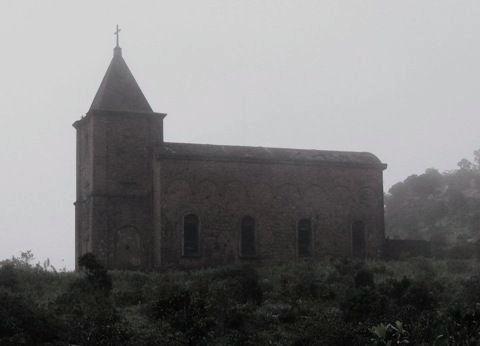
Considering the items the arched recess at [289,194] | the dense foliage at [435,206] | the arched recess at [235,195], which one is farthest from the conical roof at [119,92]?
the dense foliage at [435,206]

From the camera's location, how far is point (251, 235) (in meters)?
43.3

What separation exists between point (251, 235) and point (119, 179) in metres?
6.57

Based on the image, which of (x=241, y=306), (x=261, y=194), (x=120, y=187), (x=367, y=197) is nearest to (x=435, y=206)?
(x=367, y=197)

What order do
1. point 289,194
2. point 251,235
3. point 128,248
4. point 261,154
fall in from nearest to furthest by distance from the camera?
1. point 128,248
2. point 251,235
3. point 261,154
4. point 289,194

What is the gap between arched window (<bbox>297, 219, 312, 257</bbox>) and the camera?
4409cm

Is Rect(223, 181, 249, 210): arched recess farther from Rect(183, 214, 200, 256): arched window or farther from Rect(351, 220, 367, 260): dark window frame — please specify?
Rect(351, 220, 367, 260): dark window frame

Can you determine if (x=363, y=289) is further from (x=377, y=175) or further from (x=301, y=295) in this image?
(x=377, y=175)

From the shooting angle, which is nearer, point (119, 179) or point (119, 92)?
point (119, 179)

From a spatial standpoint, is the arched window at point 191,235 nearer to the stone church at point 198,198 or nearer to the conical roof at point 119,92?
the stone church at point 198,198

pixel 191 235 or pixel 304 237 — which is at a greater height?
pixel 191 235

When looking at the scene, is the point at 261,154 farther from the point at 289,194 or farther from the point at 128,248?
the point at 128,248

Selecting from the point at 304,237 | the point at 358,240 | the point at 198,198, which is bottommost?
the point at 358,240

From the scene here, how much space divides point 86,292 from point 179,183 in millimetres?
11064

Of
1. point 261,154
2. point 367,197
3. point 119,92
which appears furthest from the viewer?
point 367,197
